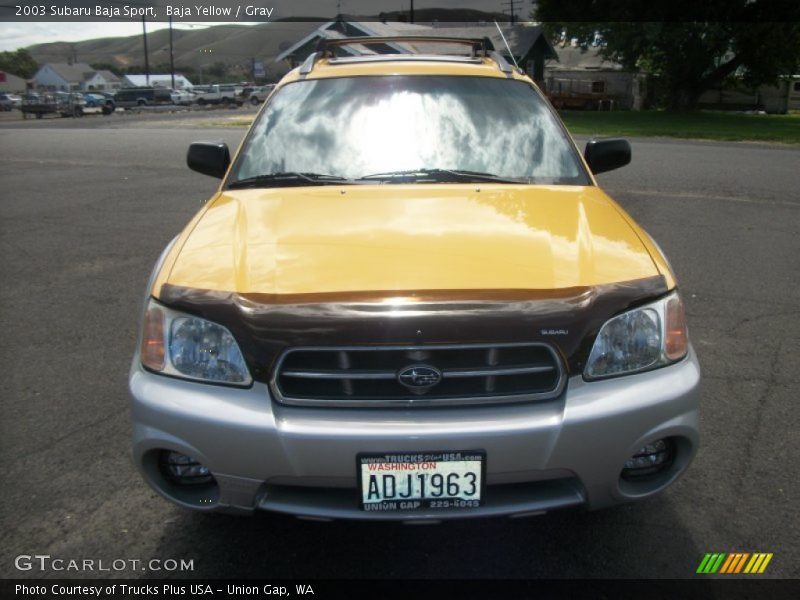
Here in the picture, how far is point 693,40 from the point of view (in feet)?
111

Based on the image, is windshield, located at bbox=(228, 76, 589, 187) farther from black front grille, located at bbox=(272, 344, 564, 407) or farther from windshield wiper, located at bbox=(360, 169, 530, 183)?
black front grille, located at bbox=(272, 344, 564, 407)

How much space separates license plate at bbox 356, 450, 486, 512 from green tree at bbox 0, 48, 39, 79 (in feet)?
488

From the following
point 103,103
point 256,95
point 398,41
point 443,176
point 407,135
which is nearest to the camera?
point 443,176

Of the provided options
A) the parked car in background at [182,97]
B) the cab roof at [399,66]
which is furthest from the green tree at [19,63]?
the cab roof at [399,66]

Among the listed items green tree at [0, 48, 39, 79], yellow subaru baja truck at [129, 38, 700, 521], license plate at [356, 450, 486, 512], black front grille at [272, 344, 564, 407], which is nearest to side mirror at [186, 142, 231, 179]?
yellow subaru baja truck at [129, 38, 700, 521]

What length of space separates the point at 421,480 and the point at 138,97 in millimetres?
59089

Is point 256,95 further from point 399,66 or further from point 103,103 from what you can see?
point 399,66

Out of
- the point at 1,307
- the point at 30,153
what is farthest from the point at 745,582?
the point at 30,153

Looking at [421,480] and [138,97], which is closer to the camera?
[421,480]

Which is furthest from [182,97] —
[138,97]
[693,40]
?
[693,40]

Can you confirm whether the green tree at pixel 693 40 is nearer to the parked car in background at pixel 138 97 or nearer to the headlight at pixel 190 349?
the parked car in background at pixel 138 97

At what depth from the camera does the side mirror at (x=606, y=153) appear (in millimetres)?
4012

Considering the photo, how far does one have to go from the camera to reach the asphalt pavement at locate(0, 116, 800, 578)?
266 cm

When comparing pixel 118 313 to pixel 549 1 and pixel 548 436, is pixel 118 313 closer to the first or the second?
pixel 548 436
